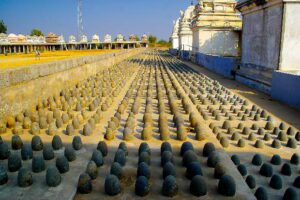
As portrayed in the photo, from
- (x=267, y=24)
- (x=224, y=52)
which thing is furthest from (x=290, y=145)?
(x=224, y=52)

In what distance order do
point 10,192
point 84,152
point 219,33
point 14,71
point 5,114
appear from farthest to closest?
point 219,33, point 14,71, point 5,114, point 84,152, point 10,192

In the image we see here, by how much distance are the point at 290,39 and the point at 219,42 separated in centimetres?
1288

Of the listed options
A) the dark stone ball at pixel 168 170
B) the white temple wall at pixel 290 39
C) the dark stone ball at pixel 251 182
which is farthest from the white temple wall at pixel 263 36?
the dark stone ball at pixel 168 170

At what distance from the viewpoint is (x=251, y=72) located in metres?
13.9

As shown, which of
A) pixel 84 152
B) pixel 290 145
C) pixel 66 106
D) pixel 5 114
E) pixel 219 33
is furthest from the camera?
pixel 219 33

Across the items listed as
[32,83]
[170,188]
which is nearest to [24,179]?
[170,188]

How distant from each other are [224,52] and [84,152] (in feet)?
68.4

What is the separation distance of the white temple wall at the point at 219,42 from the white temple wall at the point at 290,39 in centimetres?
1244

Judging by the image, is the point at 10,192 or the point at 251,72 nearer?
the point at 10,192

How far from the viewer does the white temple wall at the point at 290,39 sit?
1079cm

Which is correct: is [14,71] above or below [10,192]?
above

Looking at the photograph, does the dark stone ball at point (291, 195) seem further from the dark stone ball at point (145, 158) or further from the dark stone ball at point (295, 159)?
the dark stone ball at point (145, 158)

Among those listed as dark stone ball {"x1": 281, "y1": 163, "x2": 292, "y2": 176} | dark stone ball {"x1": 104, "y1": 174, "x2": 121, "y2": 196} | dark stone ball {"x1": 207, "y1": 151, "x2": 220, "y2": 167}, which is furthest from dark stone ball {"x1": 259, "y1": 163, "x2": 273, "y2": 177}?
dark stone ball {"x1": 104, "y1": 174, "x2": 121, "y2": 196}

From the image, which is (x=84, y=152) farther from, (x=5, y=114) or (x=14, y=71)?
(x=14, y=71)
